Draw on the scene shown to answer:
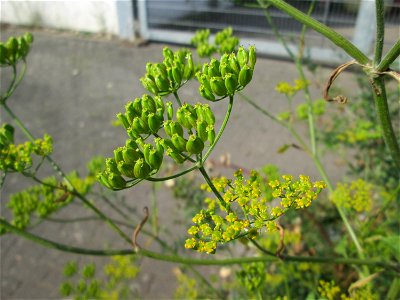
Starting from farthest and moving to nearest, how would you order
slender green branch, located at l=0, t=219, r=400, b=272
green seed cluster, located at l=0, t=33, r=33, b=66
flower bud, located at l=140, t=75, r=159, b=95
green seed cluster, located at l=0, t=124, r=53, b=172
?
green seed cluster, located at l=0, t=33, r=33, b=66 < green seed cluster, located at l=0, t=124, r=53, b=172 < slender green branch, located at l=0, t=219, r=400, b=272 < flower bud, located at l=140, t=75, r=159, b=95

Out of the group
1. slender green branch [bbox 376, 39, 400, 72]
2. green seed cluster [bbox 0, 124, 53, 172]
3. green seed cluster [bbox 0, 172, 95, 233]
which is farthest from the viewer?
green seed cluster [bbox 0, 172, 95, 233]

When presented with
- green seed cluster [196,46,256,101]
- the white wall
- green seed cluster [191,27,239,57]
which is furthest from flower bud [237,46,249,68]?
the white wall

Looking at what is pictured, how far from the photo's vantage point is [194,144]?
0.76 m

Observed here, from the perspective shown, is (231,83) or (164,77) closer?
(231,83)

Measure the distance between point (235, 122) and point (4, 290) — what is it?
248cm

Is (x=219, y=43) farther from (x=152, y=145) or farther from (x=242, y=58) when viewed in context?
(x=152, y=145)

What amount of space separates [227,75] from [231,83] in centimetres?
2

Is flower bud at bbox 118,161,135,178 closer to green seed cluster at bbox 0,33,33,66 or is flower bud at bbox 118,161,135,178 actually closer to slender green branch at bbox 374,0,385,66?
slender green branch at bbox 374,0,385,66

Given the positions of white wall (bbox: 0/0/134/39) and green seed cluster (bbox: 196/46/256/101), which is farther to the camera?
white wall (bbox: 0/0/134/39)

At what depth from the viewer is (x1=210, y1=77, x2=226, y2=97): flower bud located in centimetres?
80

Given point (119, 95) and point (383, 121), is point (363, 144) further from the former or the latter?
point (119, 95)

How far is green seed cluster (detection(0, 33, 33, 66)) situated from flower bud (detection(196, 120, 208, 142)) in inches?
32.3

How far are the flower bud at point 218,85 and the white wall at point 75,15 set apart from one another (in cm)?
544

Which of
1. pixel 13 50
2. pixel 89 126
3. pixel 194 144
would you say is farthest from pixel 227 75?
pixel 89 126
